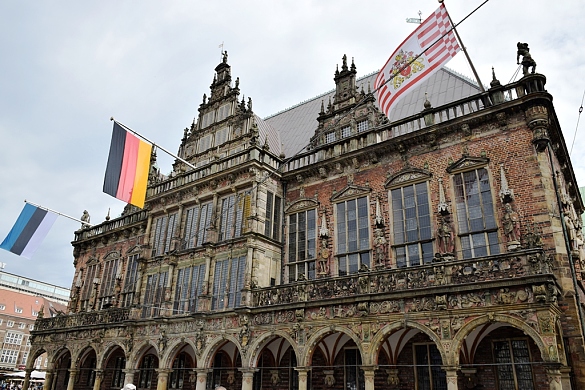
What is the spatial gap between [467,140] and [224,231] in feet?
37.2

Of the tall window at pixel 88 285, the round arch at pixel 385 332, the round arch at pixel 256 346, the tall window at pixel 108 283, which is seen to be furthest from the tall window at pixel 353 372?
the tall window at pixel 88 285

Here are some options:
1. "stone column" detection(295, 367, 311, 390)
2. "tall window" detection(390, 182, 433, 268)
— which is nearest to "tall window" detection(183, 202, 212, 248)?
"stone column" detection(295, 367, 311, 390)

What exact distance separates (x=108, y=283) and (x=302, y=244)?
51.7 feet

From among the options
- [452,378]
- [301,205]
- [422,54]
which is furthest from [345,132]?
[452,378]

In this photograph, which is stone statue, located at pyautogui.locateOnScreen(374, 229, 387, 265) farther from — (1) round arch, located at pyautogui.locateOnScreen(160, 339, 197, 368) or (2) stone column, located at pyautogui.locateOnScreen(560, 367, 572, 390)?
(1) round arch, located at pyautogui.locateOnScreen(160, 339, 197, 368)

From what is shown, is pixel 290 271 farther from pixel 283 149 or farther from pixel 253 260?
pixel 283 149

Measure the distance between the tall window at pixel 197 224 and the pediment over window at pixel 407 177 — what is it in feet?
29.8

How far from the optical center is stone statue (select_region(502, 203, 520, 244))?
14.6 meters

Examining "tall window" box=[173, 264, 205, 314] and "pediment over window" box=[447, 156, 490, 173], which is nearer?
"pediment over window" box=[447, 156, 490, 173]

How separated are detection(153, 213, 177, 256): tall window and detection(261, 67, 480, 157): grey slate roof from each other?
748cm

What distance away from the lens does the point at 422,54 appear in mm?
16219

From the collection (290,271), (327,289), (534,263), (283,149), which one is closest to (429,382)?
(327,289)

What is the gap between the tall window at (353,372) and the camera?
17.2 meters

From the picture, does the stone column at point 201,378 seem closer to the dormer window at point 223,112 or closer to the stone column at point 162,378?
the stone column at point 162,378
